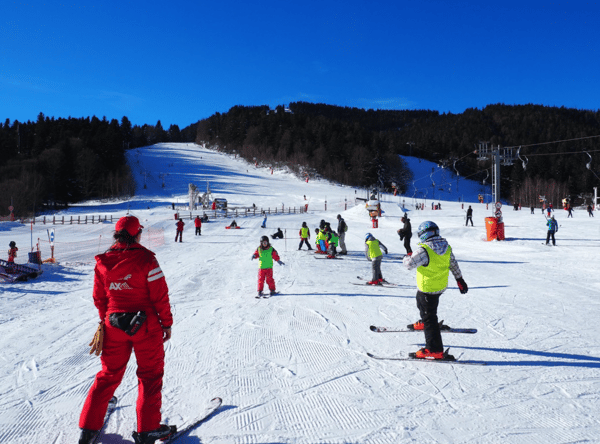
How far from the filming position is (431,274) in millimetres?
3889

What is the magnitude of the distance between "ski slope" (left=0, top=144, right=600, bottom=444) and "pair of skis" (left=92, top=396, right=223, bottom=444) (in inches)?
2.4

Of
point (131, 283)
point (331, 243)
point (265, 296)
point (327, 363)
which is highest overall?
point (131, 283)

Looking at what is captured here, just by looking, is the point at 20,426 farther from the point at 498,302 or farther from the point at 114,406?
the point at 498,302

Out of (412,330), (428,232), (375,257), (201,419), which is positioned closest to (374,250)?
(375,257)

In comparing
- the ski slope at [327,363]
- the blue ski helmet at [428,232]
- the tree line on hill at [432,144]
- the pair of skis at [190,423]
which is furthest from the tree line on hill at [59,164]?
the blue ski helmet at [428,232]

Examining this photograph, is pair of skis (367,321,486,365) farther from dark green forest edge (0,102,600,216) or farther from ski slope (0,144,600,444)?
dark green forest edge (0,102,600,216)

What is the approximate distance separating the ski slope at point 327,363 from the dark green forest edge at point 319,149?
93.6 ft

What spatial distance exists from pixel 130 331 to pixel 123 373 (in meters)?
0.32

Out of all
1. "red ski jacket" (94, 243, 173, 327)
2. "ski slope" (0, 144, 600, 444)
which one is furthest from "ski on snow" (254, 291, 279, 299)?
"red ski jacket" (94, 243, 173, 327)

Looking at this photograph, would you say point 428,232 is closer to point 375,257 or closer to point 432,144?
point 375,257

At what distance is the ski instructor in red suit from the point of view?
96.9 inches

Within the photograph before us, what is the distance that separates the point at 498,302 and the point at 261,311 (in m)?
4.65

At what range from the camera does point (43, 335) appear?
210 inches

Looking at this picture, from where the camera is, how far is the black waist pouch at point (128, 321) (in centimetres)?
242
